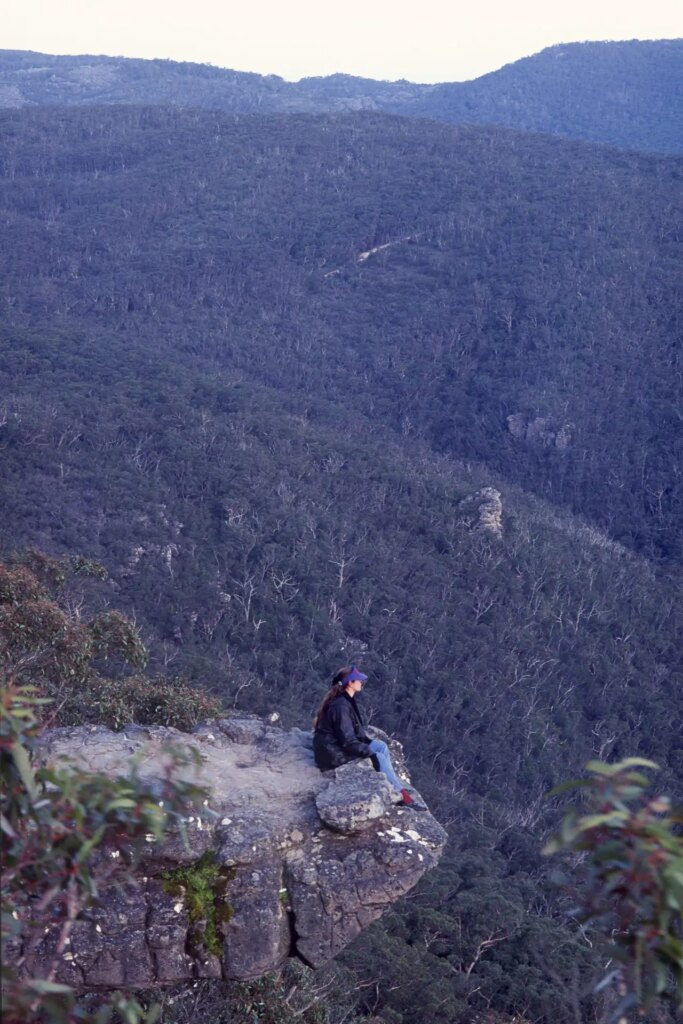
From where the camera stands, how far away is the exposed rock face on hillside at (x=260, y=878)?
22.8 feet

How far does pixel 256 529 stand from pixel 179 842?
21.1 m

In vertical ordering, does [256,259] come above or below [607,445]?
above

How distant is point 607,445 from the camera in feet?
139

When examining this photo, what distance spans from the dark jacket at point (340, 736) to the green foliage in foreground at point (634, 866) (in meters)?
4.76

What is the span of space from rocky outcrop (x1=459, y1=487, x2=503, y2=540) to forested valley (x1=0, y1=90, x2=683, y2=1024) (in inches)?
5.2

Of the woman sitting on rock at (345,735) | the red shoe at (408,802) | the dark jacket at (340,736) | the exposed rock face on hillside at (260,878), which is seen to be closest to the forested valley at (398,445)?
the exposed rock face on hillside at (260,878)

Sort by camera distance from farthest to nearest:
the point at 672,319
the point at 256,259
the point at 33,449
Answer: the point at 256,259, the point at 672,319, the point at 33,449

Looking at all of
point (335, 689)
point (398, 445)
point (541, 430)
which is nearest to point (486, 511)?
point (398, 445)

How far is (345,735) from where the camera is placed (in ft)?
26.3

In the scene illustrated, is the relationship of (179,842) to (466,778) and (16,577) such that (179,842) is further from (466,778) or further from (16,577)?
(466,778)

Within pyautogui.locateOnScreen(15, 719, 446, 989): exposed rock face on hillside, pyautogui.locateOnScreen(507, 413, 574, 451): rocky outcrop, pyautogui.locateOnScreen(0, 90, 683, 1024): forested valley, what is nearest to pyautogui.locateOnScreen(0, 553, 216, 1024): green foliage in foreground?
pyautogui.locateOnScreen(15, 719, 446, 989): exposed rock face on hillside

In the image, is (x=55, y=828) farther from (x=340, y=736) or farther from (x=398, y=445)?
(x=398, y=445)

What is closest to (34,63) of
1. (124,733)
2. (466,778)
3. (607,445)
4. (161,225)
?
(161,225)

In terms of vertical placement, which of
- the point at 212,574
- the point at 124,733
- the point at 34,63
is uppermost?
the point at 34,63
